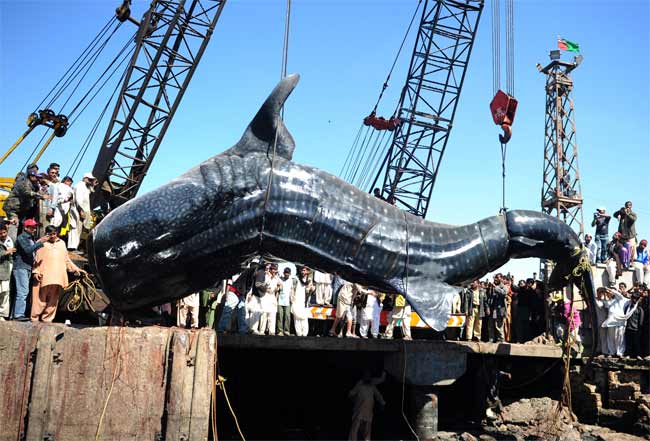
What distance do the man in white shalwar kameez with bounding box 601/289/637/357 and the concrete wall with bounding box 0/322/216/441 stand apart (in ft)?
43.7

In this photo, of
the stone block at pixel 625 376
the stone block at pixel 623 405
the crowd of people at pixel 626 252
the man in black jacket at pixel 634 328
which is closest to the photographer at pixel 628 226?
the crowd of people at pixel 626 252

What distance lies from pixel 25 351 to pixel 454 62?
29.4 meters

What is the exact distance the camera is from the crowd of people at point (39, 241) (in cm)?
912

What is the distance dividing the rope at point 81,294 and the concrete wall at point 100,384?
175 cm

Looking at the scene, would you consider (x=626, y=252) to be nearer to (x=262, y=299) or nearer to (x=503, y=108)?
(x=503, y=108)

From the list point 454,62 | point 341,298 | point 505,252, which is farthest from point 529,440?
point 454,62

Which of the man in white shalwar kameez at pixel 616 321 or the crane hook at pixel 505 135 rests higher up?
the crane hook at pixel 505 135

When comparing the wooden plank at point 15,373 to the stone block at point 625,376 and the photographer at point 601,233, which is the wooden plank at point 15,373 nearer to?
the stone block at point 625,376

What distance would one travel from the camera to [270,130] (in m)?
7.42

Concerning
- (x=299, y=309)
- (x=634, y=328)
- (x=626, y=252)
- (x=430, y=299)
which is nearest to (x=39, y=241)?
(x=430, y=299)

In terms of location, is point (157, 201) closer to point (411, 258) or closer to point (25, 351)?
point (25, 351)

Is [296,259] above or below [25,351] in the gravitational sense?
above

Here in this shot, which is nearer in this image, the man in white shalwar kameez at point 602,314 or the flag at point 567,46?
the man in white shalwar kameez at point 602,314

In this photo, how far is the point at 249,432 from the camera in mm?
15320
